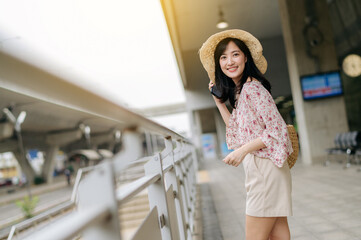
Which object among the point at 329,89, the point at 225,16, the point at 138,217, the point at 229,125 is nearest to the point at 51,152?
the point at 138,217

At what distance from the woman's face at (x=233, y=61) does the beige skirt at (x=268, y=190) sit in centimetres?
43

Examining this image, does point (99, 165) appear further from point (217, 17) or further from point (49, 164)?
point (49, 164)

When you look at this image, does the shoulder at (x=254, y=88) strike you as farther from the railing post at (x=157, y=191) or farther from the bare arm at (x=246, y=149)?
the railing post at (x=157, y=191)

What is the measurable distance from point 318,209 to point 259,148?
310cm

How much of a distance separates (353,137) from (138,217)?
7144mm

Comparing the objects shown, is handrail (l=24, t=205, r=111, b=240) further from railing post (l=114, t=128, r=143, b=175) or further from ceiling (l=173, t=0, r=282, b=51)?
ceiling (l=173, t=0, r=282, b=51)

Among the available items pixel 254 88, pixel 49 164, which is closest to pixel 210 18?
pixel 254 88

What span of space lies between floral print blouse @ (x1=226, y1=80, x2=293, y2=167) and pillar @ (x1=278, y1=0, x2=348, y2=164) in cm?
838

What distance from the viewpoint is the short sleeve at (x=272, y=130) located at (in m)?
1.43

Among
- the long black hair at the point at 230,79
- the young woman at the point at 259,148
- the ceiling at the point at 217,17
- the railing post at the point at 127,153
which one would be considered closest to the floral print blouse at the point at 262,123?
the young woman at the point at 259,148

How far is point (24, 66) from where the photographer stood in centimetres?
49

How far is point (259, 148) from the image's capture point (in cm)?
145

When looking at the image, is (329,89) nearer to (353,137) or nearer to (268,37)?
(353,137)

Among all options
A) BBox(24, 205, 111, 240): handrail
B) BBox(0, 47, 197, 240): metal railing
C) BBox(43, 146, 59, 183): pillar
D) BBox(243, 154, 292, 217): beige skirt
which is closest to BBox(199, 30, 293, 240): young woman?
BBox(243, 154, 292, 217): beige skirt
